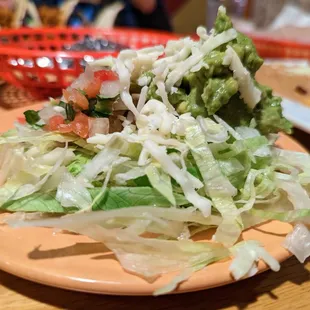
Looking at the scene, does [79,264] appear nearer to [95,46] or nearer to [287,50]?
[95,46]

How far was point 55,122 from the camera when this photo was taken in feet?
4.11

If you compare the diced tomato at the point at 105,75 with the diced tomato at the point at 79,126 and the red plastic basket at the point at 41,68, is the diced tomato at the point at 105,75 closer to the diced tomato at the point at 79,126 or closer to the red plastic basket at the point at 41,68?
the diced tomato at the point at 79,126

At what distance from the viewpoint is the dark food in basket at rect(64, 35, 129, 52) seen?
7.23 ft

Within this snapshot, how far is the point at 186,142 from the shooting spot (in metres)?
1.17

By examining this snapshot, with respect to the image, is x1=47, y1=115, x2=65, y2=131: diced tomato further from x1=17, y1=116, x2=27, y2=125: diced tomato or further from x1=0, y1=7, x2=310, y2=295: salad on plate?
x1=17, y1=116, x2=27, y2=125: diced tomato

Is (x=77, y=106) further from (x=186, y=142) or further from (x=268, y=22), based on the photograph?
(x=268, y=22)

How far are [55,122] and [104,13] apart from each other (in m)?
2.47

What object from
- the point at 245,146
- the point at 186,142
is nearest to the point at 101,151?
the point at 186,142

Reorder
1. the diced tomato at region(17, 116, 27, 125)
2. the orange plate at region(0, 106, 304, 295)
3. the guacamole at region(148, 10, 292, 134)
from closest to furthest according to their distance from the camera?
1. the orange plate at region(0, 106, 304, 295)
2. the guacamole at region(148, 10, 292, 134)
3. the diced tomato at region(17, 116, 27, 125)

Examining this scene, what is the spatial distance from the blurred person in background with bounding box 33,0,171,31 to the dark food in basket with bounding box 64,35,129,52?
1112 mm

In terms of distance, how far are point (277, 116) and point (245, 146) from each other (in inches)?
7.7

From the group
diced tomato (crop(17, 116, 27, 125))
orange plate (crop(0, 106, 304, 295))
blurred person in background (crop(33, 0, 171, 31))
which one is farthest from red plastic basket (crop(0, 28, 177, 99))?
blurred person in background (crop(33, 0, 171, 31))

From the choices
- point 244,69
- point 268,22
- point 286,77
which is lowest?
point 268,22

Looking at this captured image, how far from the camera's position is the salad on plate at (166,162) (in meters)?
1.01
